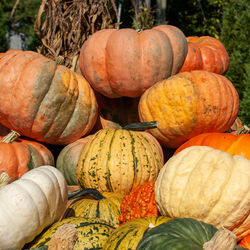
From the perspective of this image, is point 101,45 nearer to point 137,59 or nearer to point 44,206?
point 137,59

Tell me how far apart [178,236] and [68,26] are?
132 inches

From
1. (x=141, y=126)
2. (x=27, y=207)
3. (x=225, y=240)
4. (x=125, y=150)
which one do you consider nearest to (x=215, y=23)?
(x=141, y=126)

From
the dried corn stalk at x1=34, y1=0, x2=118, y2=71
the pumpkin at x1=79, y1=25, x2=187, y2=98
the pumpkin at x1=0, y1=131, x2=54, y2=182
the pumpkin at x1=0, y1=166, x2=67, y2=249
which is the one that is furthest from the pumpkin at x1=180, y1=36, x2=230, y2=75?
the pumpkin at x1=0, y1=166, x2=67, y2=249

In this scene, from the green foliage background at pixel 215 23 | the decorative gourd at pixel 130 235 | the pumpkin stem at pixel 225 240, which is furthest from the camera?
the green foliage background at pixel 215 23

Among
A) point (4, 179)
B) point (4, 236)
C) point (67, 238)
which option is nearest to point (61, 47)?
point (4, 179)

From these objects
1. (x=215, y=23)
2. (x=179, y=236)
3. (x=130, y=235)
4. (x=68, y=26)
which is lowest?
(x=130, y=235)

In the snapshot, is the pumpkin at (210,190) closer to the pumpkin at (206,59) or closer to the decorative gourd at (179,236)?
the decorative gourd at (179,236)

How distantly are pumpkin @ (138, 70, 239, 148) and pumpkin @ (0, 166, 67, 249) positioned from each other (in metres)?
1.40

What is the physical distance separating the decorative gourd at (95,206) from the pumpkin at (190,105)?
2.99ft

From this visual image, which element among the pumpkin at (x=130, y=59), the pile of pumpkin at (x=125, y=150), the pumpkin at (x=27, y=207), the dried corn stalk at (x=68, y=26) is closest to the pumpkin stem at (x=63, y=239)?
the pile of pumpkin at (x=125, y=150)

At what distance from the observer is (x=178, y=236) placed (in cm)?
147

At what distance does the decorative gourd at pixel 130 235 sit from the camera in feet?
5.24

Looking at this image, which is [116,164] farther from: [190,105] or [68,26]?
[68,26]

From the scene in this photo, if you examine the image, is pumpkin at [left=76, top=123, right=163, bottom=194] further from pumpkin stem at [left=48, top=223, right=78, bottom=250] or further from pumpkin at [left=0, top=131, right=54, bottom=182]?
pumpkin stem at [left=48, top=223, right=78, bottom=250]
